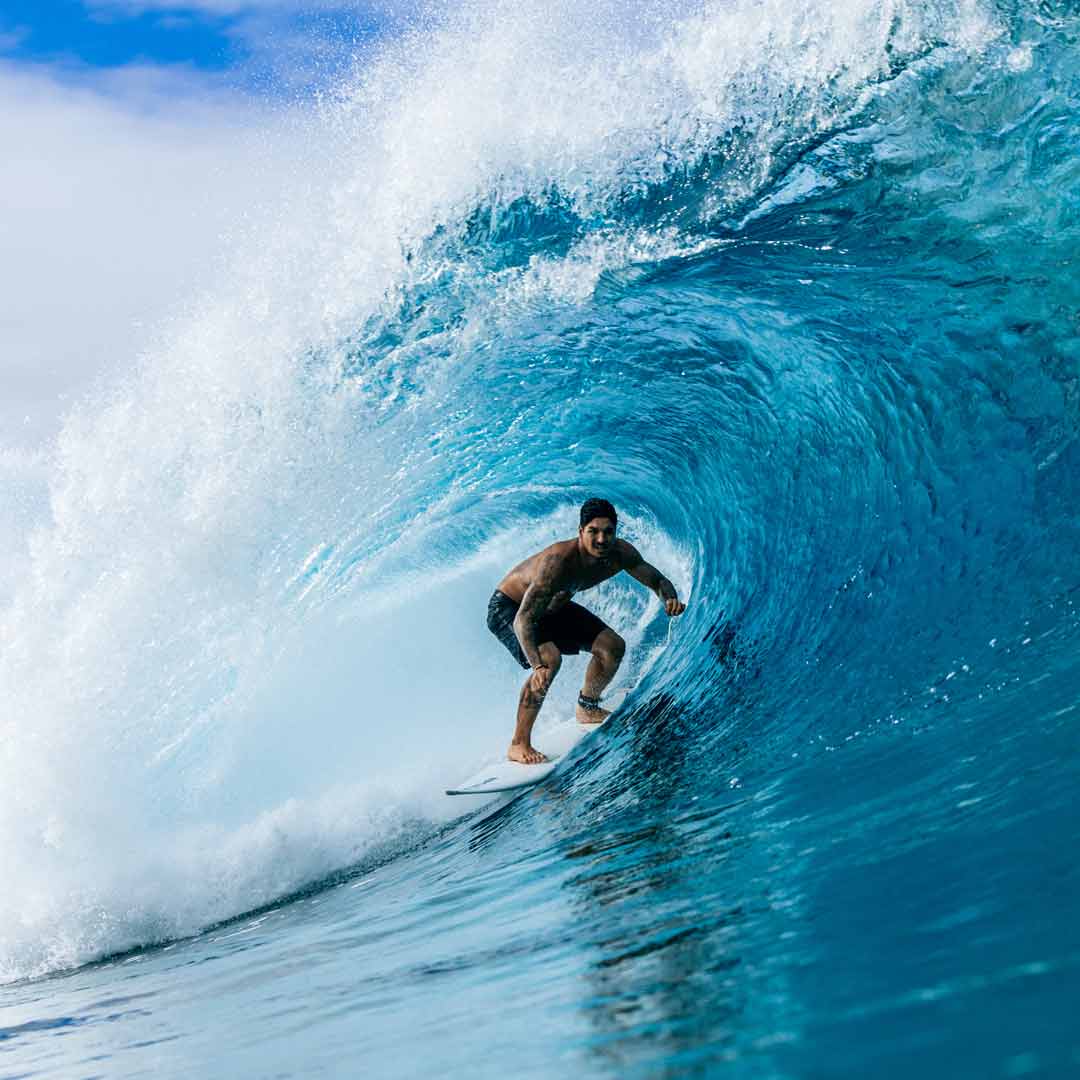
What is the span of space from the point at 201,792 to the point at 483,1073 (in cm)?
607

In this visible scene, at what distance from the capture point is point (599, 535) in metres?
6.59

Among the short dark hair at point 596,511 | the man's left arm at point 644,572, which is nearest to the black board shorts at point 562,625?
the man's left arm at point 644,572

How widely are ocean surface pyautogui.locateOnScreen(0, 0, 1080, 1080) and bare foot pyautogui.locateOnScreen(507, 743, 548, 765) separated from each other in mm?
208

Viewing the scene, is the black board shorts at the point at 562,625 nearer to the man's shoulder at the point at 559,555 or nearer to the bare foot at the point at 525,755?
the man's shoulder at the point at 559,555

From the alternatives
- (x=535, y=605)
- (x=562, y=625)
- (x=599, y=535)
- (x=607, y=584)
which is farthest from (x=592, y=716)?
(x=607, y=584)

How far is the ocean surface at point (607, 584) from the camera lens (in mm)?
3604

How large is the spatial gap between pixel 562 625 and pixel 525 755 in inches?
33.0

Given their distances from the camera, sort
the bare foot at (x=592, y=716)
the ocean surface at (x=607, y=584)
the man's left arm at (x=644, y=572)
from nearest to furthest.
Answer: the ocean surface at (x=607, y=584), the man's left arm at (x=644, y=572), the bare foot at (x=592, y=716)

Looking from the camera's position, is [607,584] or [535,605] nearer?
[535,605]

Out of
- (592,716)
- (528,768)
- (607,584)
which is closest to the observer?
(528,768)

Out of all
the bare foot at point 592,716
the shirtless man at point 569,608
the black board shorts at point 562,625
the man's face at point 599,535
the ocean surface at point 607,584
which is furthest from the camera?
the bare foot at point 592,716

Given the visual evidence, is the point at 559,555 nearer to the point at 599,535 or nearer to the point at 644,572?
the point at 599,535

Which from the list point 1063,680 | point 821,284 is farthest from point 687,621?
point 1063,680

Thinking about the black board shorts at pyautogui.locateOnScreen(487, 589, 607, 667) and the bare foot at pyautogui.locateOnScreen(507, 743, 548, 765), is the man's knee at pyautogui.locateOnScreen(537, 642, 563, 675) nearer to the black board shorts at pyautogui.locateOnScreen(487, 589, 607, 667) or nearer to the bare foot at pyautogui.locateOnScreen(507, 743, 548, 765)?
the black board shorts at pyautogui.locateOnScreen(487, 589, 607, 667)
